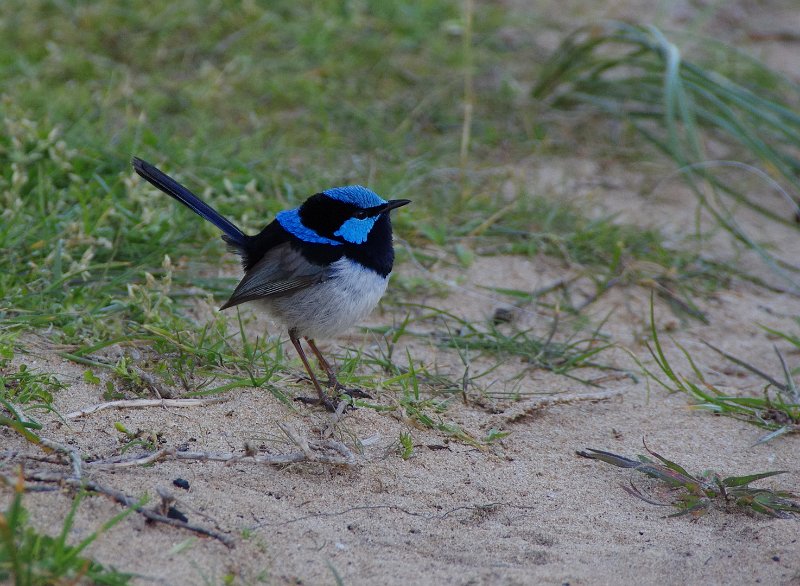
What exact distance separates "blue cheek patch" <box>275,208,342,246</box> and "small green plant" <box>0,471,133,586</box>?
178 cm

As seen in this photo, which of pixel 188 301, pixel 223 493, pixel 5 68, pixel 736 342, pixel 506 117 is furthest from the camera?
pixel 506 117

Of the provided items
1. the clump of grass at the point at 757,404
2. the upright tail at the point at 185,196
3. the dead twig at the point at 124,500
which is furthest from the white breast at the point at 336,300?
the dead twig at the point at 124,500

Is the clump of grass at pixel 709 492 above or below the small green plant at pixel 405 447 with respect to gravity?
below

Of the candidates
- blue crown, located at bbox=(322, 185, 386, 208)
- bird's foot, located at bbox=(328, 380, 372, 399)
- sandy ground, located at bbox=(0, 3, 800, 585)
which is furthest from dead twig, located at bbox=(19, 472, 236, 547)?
blue crown, located at bbox=(322, 185, 386, 208)

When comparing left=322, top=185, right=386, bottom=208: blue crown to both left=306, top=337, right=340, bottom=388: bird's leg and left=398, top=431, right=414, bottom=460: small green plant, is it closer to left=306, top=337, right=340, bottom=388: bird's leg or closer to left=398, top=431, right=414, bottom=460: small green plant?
left=306, top=337, right=340, bottom=388: bird's leg

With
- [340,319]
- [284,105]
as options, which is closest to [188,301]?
[340,319]

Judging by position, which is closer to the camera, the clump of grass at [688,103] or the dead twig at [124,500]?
the dead twig at [124,500]

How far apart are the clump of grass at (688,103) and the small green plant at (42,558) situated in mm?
3989

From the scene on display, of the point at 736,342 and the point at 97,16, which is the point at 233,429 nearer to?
the point at 736,342

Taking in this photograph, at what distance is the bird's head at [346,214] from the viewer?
3969mm

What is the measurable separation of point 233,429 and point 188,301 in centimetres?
115

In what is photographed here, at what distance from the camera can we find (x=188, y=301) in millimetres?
4461

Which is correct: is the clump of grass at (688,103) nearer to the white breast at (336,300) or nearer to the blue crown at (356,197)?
the blue crown at (356,197)

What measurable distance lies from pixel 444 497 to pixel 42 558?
4.59 feet
